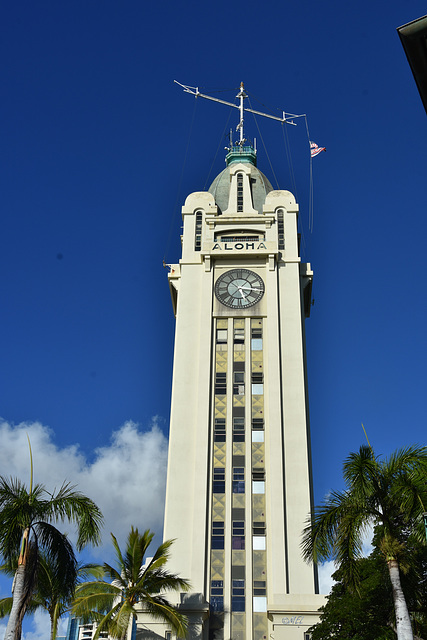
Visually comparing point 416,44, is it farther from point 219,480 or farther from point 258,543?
point 219,480

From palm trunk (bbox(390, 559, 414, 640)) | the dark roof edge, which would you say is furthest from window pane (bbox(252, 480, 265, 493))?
the dark roof edge

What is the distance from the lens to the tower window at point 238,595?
53219 mm

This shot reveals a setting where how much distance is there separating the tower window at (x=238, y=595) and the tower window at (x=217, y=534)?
2.98 meters

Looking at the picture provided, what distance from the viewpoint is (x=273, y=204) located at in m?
73.1

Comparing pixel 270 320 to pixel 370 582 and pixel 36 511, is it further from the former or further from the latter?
pixel 36 511

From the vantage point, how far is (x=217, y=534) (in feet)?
185

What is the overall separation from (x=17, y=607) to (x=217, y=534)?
3304 centimetres

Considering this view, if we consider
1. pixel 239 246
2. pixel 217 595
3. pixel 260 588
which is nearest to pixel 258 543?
pixel 260 588

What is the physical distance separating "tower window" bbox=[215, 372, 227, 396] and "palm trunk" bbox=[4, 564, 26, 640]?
126ft

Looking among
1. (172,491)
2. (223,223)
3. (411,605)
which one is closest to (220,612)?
(172,491)

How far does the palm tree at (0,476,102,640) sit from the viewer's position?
25359mm

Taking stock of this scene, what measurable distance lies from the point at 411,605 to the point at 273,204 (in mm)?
45036

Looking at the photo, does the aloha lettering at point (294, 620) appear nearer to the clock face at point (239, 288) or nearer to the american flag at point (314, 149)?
the clock face at point (239, 288)

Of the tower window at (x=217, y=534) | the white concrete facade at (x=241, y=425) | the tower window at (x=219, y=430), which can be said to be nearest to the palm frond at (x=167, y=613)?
the white concrete facade at (x=241, y=425)
